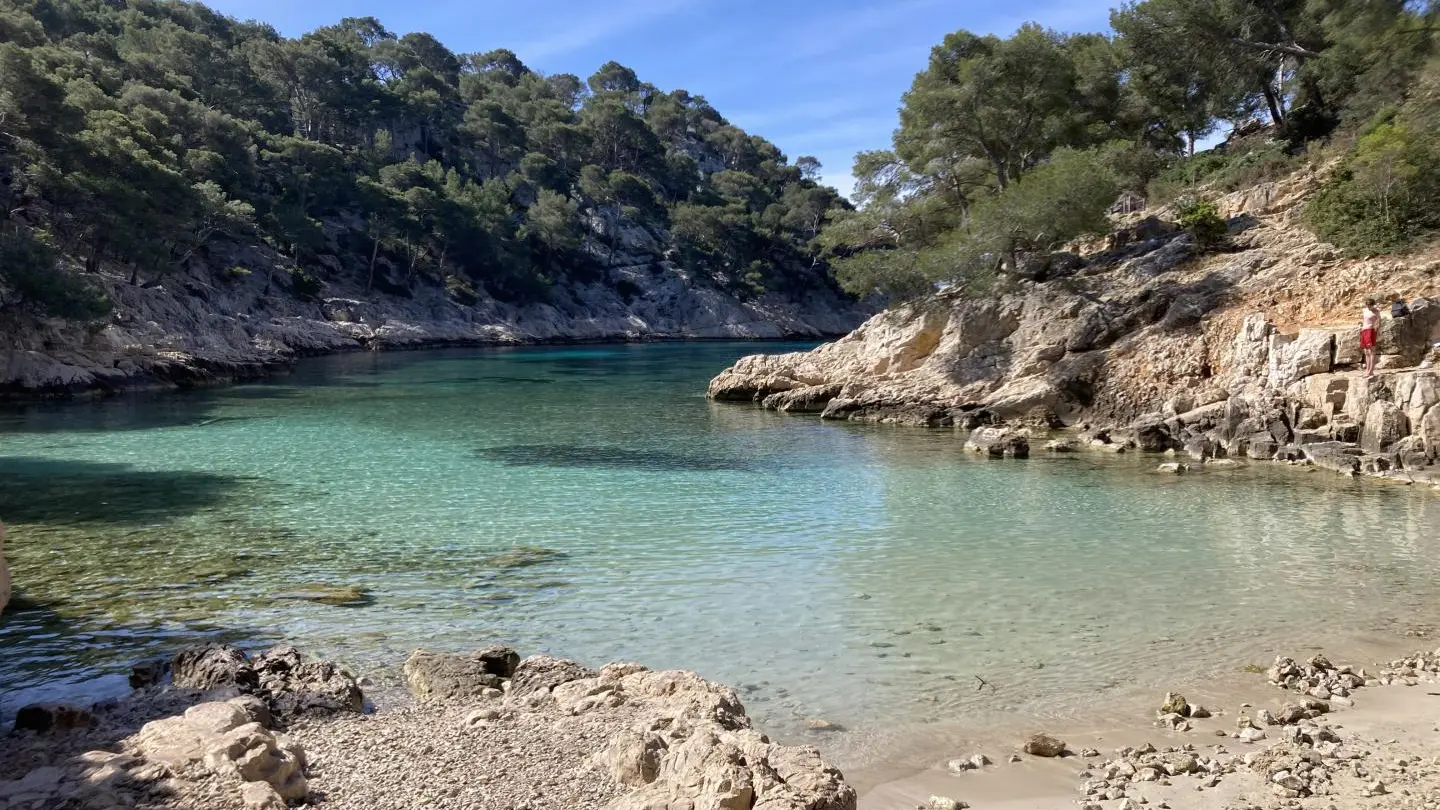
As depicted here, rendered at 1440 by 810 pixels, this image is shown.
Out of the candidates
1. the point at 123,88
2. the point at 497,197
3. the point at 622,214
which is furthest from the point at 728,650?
the point at 622,214

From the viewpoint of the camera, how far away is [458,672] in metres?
6.38

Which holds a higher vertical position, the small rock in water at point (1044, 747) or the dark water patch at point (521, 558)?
the dark water patch at point (521, 558)

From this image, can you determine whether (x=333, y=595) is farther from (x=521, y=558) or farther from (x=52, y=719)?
(x=52, y=719)

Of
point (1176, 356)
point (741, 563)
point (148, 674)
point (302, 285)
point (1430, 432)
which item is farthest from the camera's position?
point (302, 285)

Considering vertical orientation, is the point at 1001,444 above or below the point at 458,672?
above

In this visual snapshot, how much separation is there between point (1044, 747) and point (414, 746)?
380cm

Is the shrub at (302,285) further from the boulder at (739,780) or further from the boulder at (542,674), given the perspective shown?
the boulder at (739,780)

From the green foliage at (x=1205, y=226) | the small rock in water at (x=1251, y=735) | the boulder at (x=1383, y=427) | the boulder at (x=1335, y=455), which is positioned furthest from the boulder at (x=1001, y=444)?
the small rock in water at (x=1251, y=735)

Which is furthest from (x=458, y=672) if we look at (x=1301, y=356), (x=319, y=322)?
(x=319, y=322)

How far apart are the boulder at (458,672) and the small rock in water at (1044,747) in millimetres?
3671

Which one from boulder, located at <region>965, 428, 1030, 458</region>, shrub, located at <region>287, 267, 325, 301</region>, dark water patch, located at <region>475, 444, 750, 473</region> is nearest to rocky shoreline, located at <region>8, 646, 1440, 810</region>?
dark water patch, located at <region>475, 444, 750, 473</region>

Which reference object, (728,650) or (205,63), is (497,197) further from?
(728,650)

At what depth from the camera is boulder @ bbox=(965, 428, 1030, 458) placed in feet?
60.7

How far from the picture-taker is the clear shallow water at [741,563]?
711cm
